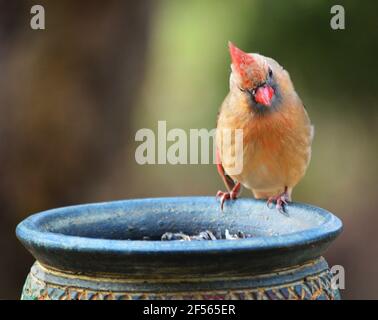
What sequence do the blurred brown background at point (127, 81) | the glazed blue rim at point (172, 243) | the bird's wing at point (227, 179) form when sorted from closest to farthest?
the glazed blue rim at point (172, 243) < the bird's wing at point (227, 179) < the blurred brown background at point (127, 81)

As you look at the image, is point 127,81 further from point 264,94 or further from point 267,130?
point 264,94

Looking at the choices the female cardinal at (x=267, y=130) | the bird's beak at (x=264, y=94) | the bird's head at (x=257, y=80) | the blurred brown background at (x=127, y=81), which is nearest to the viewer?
the bird's head at (x=257, y=80)

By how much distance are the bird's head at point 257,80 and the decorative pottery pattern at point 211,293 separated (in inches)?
34.9

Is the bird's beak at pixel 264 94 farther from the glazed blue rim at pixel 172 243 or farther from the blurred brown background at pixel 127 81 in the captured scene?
the blurred brown background at pixel 127 81

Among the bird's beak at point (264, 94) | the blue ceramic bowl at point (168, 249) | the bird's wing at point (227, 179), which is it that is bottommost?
the bird's wing at point (227, 179)

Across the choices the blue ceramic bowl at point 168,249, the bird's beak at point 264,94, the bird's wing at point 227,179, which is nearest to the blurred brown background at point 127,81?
the bird's wing at point 227,179

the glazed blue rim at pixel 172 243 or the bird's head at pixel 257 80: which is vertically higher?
the bird's head at pixel 257 80

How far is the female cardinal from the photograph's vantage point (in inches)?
116

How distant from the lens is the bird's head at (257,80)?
107 inches

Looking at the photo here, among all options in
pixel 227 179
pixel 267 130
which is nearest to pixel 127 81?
pixel 227 179

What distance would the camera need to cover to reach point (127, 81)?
15.1 ft

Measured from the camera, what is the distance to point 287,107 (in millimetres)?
3080

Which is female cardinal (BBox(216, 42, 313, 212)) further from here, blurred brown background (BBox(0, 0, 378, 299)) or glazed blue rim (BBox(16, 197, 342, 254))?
blurred brown background (BBox(0, 0, 378, 299))

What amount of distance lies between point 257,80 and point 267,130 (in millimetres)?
316
